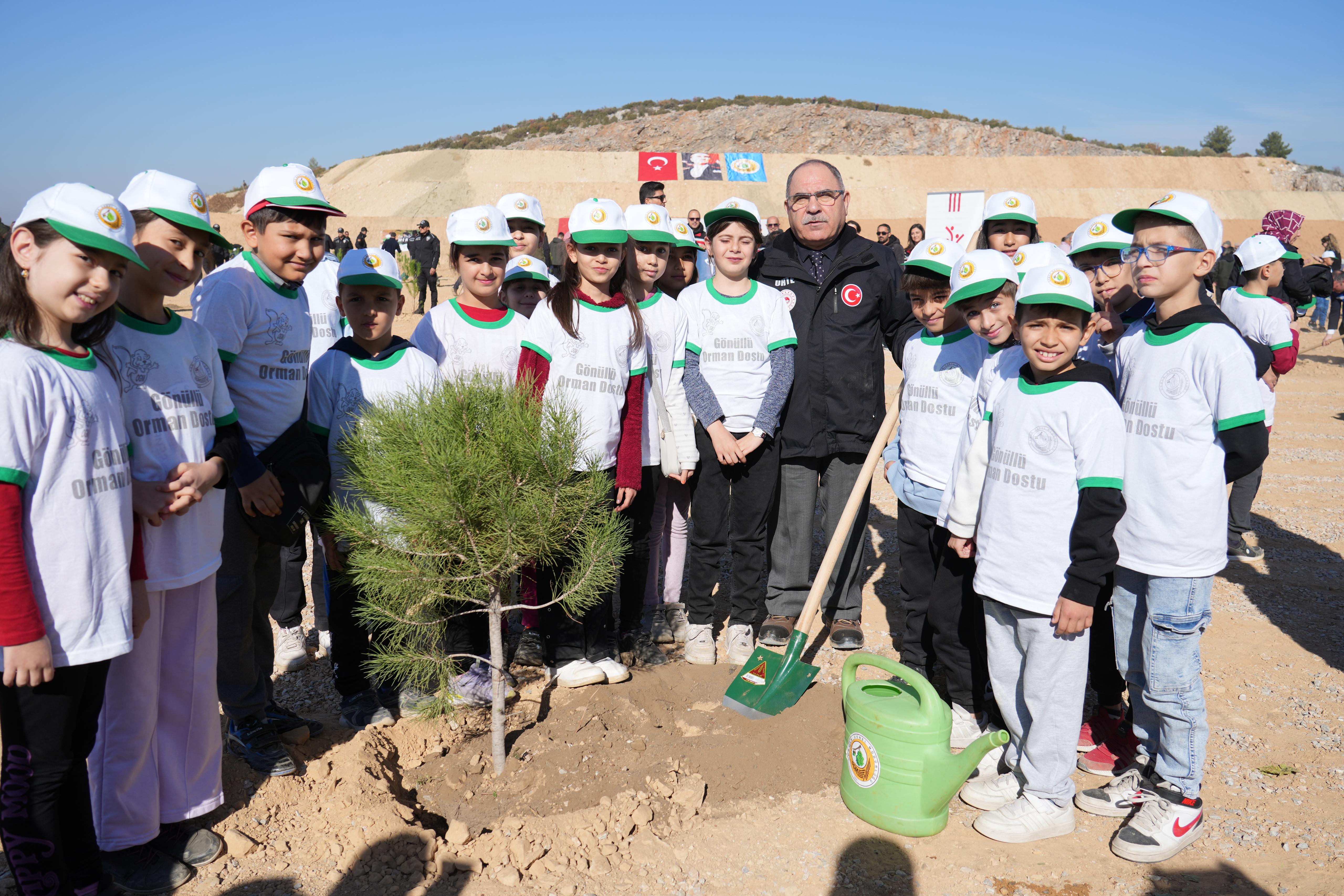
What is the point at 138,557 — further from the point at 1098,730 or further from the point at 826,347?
the point at 1098,730

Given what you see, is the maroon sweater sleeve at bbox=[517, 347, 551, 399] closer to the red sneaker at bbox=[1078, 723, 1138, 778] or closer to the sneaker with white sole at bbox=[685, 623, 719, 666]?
the sneaker with white sole at bbox=[685, 623, 719, 666]

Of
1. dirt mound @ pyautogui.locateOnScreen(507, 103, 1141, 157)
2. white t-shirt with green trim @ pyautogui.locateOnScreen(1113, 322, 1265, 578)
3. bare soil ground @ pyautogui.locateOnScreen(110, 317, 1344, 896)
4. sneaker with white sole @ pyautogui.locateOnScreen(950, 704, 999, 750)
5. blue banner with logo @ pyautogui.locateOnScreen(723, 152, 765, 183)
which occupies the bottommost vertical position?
bare soil ground @ pyautogui.locateOnScreen(110, 317, 1344, 896)

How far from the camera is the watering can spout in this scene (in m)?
2.71

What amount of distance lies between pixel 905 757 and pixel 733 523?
162 centimetres

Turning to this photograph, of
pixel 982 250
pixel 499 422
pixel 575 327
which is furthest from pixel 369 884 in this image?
pixel 982 250

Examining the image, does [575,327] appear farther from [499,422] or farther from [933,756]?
[933,756]

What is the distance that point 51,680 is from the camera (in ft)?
6.80

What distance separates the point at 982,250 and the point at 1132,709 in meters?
1.84

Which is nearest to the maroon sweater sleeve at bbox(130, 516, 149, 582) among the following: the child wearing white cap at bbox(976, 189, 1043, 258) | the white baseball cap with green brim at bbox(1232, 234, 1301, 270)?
the child wearing white cap at bbox(976, 189, 1043, 258)

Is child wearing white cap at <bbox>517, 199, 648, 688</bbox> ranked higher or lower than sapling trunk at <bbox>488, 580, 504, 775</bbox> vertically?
higher

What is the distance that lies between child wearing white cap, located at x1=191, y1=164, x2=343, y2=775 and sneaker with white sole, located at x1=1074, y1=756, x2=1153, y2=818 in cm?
293

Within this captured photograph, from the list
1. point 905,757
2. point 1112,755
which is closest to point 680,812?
point 905,757

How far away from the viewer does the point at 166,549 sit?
7.89 ft

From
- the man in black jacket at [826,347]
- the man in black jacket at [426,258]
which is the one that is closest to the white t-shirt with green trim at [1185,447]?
the man in black jacket at [826,347]
